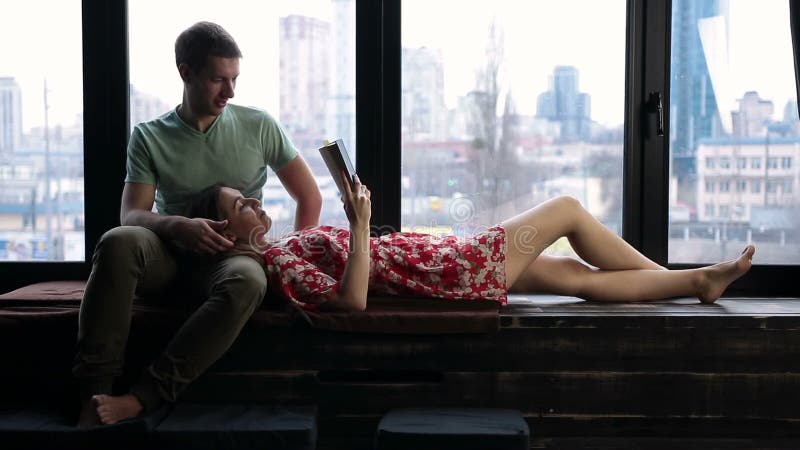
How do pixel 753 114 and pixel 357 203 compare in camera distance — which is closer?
pixel 357 203

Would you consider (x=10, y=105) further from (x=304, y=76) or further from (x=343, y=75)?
(x=343, y=75)

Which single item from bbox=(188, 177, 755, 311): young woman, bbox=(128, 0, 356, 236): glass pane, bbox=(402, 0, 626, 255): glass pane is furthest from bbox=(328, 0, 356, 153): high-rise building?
bbox=(188, 177, 755, 311): young woman

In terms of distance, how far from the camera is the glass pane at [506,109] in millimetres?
2703

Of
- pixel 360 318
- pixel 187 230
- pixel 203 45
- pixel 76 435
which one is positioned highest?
pixel 203 45

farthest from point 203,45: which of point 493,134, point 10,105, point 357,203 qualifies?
point 493,134

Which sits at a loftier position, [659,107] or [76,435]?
[659,107]

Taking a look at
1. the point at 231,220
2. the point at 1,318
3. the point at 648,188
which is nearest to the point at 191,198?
the point at 231,220

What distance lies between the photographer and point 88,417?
191 centimetres

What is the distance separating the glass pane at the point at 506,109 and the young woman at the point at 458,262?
370 millimetres

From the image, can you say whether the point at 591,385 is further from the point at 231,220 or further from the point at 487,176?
the point at 231,220

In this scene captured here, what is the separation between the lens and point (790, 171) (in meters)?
2.73

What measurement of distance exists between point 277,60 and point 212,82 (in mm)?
449

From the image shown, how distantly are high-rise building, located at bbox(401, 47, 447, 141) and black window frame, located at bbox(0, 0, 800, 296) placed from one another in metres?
0.04

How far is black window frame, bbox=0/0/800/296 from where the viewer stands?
2.69m
